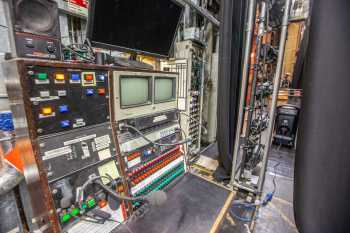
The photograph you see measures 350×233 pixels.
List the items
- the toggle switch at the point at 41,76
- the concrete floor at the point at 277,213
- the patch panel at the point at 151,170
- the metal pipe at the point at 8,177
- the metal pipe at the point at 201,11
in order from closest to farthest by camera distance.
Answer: the toggle switch at the point at 41,76 → the metal pipe at the point at 8,177 → the patch panel at the point at 151,170 → the concrete floor at the point at 277,213 → the metal pipe at the point at 201,11

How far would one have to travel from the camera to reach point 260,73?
1711mm

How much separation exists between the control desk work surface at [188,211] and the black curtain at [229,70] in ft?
2.82

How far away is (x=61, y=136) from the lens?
2.19 feet

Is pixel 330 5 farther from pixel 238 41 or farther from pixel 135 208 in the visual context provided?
pixel 238 41

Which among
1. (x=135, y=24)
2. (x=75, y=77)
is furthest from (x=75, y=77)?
(x=135, y=24)

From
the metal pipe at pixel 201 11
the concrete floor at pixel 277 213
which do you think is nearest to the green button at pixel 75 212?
the concrete floor at pixel 277 213

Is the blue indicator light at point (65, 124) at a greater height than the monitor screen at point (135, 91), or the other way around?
the monitor screen at point (135, 91)

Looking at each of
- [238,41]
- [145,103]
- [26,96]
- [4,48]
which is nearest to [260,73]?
[238,41]

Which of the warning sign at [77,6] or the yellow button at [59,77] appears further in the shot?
the warning sign at [77,6]

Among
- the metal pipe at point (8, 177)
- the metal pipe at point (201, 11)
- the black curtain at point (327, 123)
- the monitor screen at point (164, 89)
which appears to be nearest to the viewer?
the black curtain at point (327, 123)

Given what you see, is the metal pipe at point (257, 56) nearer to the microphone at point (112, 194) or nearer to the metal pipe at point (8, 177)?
the microphone at point (112, 194)

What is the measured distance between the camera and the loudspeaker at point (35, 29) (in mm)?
612

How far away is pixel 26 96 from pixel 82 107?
199 mm

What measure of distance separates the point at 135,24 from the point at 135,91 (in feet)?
1.76
